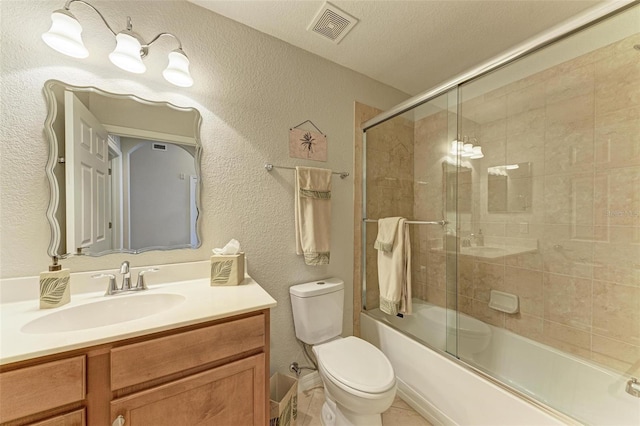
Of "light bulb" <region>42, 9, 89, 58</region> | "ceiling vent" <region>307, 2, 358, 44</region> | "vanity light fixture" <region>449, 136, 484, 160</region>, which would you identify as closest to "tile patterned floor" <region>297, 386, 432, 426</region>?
"vanity light fixture" <region>449, 136, 484, 160</region>

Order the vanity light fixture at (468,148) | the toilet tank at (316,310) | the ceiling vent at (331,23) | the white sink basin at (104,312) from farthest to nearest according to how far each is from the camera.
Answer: the vanity light fixture at (468,148), the toilet tank at (316,310), the ceiling vent at (331,23), the white sink basin at (104,312)

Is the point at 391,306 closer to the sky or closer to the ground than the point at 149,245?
closer to the ground

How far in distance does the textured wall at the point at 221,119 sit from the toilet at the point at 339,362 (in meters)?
0.14

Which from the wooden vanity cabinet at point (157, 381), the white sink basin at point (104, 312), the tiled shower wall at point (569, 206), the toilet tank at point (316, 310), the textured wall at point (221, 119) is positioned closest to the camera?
the wooden vanity cabinet at point (157, 381)

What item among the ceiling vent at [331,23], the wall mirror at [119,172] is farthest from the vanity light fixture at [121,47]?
the ceiling vent at [331,23]

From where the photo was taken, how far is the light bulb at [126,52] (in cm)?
105

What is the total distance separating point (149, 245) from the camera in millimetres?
1211

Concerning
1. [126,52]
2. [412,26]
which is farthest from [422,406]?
[126,52]

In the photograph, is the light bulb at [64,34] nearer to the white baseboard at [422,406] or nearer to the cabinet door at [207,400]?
the cabinet door at [207,400]

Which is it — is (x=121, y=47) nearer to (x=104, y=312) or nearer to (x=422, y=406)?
(x=104, y=312)

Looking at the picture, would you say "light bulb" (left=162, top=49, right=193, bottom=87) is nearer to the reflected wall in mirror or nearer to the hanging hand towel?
the hanging hand towel

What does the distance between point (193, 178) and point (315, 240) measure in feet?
2.68

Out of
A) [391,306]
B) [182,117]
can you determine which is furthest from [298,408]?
[182,117]

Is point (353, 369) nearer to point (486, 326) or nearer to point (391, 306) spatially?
point (391, 306)
